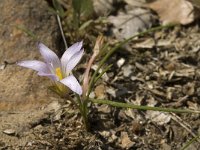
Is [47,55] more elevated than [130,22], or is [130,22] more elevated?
[47,55]

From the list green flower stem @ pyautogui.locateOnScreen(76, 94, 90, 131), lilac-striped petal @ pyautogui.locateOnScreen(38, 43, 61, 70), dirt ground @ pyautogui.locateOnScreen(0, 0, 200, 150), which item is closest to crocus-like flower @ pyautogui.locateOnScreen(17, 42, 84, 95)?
lilac-striped petal @ pyautogui.locateOnScreen(38, 43, 61, 70)

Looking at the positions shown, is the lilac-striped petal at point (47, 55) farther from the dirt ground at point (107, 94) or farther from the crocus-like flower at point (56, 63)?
the dirt ground at point (107, 94)

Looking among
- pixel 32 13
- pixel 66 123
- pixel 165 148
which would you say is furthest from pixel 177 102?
pixel 32 13

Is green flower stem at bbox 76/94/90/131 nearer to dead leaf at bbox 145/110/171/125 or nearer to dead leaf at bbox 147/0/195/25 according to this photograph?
dead leaf at bbox 145/110/171/125

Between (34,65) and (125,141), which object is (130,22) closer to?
(125,141)

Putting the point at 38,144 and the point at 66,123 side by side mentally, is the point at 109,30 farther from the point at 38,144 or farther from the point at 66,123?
the point at 38,144

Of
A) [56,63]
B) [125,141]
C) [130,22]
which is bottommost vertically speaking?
[125,141]

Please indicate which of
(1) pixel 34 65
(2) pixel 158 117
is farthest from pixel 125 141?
(1) pixel 34 65

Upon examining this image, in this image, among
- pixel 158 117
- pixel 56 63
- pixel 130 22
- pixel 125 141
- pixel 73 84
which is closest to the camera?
pixel 73 84
